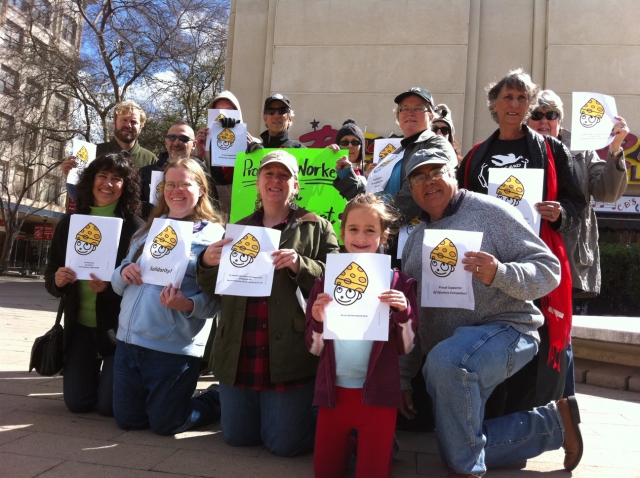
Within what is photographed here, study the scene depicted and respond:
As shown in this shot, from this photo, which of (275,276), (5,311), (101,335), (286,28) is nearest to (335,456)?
(275,276)

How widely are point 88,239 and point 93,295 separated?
0.47 m

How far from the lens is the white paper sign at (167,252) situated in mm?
3588

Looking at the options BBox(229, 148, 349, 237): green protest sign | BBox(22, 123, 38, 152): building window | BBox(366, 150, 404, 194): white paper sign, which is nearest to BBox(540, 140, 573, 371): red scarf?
BBox(366, 150, 404, 194): white paper sign

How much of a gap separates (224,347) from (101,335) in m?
1.10

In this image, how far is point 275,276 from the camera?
3.44 metres

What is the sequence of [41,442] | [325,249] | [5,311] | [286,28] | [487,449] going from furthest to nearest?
1. [286,28]
2. [5,311]
3. [325,249]
4. [41,442]
5. [487,449]

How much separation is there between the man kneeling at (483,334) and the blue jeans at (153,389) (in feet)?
4.53

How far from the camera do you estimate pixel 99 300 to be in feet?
13.4

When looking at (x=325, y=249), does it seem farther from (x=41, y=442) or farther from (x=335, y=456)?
(x=41, y=442)

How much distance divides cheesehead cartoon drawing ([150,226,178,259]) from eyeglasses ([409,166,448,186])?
1.45 metres

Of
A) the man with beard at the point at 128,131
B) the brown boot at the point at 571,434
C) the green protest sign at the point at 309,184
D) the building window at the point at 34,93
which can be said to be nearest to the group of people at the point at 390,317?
the brown boot at the point at 571,434

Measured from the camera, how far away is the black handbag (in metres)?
4.01

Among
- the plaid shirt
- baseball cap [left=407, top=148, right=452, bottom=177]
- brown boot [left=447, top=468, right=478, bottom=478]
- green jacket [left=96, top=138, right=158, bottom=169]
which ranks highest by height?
green jacket [left=96, top=138, right=158, bottom=169]

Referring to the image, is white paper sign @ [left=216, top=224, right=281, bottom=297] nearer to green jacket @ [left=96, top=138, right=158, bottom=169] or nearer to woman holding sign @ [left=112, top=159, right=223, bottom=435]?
woman holding sign @ [left=112, top=159, right=223, bottom=435]
